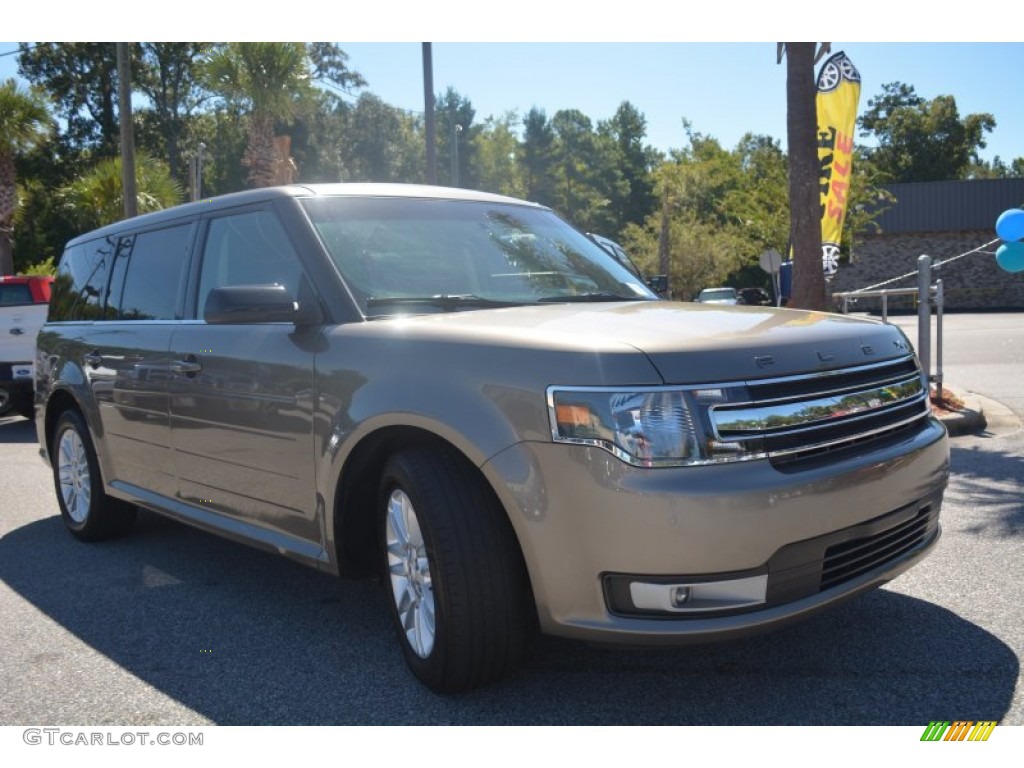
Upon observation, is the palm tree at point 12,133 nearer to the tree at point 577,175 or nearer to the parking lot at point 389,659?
the parking lot at point 389,659

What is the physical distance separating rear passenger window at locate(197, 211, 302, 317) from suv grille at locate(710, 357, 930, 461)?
194 centimetres

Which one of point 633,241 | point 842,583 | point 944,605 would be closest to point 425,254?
point 842,583

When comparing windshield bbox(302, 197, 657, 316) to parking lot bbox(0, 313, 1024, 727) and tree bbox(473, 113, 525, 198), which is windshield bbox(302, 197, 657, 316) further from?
tree bbox(473, 113, 525, 198)

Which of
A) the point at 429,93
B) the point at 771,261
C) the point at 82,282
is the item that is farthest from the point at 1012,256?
the point at 82,282

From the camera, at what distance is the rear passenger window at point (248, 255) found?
3902 mm

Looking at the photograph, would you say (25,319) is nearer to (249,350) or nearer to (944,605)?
(249,350)

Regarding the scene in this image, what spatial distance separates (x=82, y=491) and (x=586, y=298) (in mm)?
3451

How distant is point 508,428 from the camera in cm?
284

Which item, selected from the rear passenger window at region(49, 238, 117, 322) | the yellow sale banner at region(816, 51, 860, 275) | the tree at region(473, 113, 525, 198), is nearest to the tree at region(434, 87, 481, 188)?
the tree at region(473, 113, 525, 198)

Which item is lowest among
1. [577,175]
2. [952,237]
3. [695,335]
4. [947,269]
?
[947,269]

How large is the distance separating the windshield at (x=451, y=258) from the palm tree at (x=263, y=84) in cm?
1819

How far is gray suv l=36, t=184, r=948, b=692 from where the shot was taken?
268 centimetres

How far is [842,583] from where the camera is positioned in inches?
116

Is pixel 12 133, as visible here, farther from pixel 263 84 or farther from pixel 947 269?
pixel 947 269
